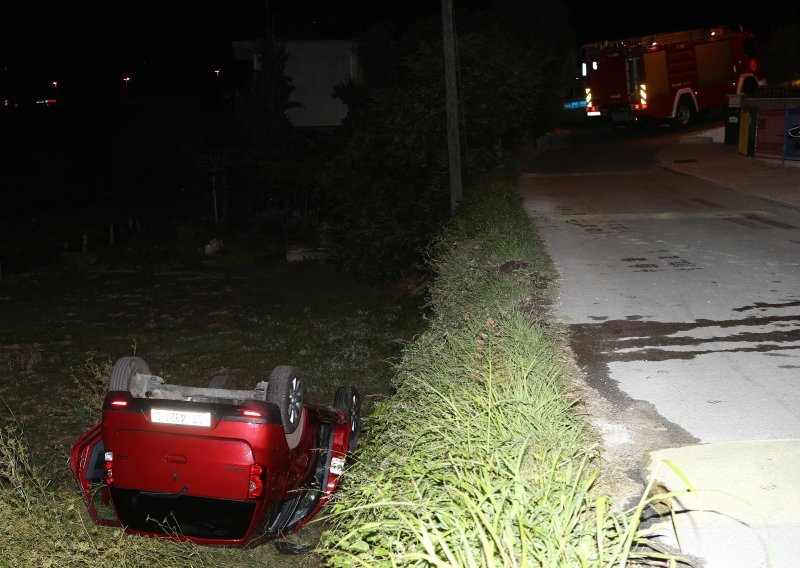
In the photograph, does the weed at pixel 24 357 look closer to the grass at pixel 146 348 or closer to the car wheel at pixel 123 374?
the grass at pixel 146 348

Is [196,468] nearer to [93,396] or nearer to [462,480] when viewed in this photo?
[462,480]

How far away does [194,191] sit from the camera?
36.0 m

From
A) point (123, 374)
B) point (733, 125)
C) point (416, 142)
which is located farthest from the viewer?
point (733, 125)

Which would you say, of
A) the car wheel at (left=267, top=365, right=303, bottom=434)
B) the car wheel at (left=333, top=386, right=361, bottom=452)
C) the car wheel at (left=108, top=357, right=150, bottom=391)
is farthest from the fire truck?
the car wheel at (left=108, top=357, right=150, bottom=391)

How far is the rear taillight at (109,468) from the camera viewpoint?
7145 millimetres

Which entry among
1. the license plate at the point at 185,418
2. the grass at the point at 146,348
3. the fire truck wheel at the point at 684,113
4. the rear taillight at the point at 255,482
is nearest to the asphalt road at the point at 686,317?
the grass at the point at 146,348

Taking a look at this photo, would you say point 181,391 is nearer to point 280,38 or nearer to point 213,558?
point 213,558

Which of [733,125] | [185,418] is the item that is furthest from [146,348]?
[733,125]

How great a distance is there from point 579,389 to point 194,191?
3123 centimetres

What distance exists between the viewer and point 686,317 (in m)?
9.17

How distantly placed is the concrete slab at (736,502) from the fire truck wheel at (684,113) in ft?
112

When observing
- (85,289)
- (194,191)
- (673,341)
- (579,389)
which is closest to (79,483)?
(579,389)

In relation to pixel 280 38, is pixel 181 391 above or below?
below

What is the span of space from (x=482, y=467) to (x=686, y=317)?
19.0 ft
